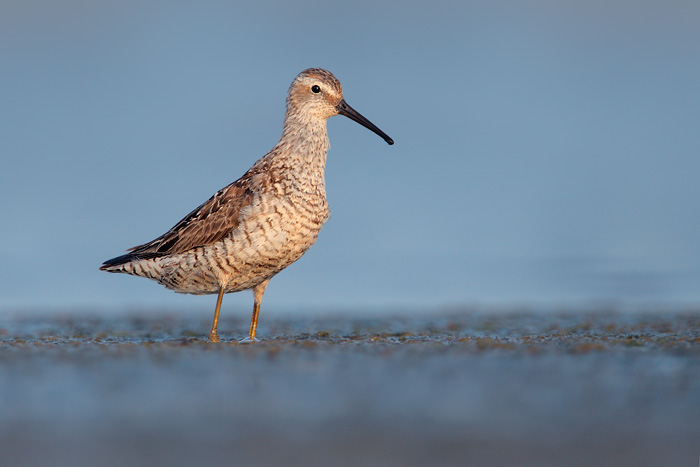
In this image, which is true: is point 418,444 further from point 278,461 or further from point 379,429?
point 278,461

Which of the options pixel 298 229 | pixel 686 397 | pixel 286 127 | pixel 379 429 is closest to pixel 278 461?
pixel 379 429

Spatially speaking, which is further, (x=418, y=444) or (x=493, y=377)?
(x=493, y=377)

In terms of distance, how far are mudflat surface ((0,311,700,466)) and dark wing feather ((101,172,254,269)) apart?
185 cm

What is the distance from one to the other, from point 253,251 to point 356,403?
4064 mm

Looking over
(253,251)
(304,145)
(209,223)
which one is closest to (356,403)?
(253,251)

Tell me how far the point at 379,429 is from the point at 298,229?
459cm

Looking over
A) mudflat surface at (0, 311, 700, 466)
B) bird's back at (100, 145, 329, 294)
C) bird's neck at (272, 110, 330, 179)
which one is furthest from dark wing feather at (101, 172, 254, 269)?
mudflat surface at (0, 311, 700, 466)

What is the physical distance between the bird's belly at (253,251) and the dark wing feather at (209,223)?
104 millimetres

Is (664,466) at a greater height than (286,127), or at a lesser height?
lesser

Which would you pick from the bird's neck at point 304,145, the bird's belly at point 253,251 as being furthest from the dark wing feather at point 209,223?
the bird's neck at point 304,145

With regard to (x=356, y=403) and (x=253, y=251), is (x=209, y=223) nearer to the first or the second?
(x=253, y=251)

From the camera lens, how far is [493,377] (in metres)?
5.55

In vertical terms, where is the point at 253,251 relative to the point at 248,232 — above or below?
below

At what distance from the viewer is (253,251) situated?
8.91 meters
